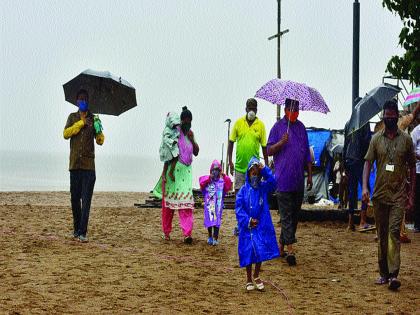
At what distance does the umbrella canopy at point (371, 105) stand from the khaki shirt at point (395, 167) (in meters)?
2.51

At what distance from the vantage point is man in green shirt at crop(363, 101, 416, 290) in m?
9.80

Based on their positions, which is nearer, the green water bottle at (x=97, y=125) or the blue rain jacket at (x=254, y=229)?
the blue rain jacket at (x=254, y=229)

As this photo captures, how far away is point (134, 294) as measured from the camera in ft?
29.9

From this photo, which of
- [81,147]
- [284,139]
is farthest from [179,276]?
[81,147]

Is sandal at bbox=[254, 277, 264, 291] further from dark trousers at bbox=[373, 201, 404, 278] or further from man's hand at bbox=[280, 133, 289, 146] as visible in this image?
man's hand at bbox=[280, 133, 289, 146]

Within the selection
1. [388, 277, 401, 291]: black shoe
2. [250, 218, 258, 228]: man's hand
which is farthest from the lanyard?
[250, 218, 258, 228]: man's hand

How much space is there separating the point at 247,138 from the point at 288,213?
2637 mm

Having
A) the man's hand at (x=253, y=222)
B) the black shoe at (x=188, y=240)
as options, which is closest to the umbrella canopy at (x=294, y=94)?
the man's hand at (x=253, y=222)

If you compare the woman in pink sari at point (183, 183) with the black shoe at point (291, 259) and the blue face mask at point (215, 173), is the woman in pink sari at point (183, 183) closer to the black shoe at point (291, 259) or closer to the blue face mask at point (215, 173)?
the blue face mask at point (215, 173)

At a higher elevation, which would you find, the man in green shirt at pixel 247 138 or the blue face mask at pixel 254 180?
the man in green shirt at pixel 247 138

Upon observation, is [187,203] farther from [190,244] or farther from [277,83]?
[277,83]

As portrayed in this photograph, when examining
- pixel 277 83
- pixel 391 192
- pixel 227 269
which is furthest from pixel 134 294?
pixel 277 83

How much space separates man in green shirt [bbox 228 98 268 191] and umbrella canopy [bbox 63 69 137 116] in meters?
2.11

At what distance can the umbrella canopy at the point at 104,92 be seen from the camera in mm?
14781
